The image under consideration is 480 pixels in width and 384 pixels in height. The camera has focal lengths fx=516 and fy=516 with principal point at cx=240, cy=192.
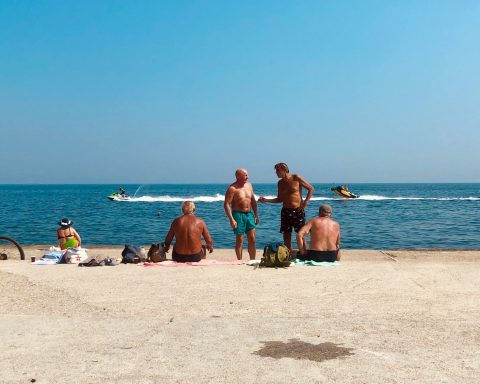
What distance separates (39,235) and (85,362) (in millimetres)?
22641

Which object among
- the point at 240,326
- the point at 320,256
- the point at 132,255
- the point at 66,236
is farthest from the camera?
the point at 66,236

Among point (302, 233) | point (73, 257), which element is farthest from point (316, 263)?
point (73, 257)

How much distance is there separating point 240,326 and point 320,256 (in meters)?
4.36

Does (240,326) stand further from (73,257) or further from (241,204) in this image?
(73,257)

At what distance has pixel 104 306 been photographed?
5.95m

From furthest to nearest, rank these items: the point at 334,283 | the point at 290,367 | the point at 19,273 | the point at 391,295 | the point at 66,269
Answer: the point at 66,269 → the point at 19,273 → the point at 334,283 → the point at 391,295 → the point at 290,367

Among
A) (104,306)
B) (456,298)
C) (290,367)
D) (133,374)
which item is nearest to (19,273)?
(104,306)

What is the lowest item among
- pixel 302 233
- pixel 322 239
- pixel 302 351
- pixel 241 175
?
pixel 302 351

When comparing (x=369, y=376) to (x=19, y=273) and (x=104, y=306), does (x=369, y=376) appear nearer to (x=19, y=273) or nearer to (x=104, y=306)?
(x=104, y=306)

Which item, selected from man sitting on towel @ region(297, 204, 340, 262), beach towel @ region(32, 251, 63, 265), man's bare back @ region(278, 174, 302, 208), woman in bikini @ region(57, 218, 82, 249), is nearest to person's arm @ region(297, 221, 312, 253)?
man sitting on towel @ region(297, 204, 340, 262)

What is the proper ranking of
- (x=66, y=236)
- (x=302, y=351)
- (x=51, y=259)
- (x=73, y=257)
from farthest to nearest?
1. (x=66, y=236)
2. (x=51, y=259)
3. (x=73, y=257)
4. (x=302, y=351)

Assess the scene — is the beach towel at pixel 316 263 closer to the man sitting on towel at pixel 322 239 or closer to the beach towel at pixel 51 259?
the man sitting on towel at pixel 322 239

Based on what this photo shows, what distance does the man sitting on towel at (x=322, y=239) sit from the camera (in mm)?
8820

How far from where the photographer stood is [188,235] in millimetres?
9133
